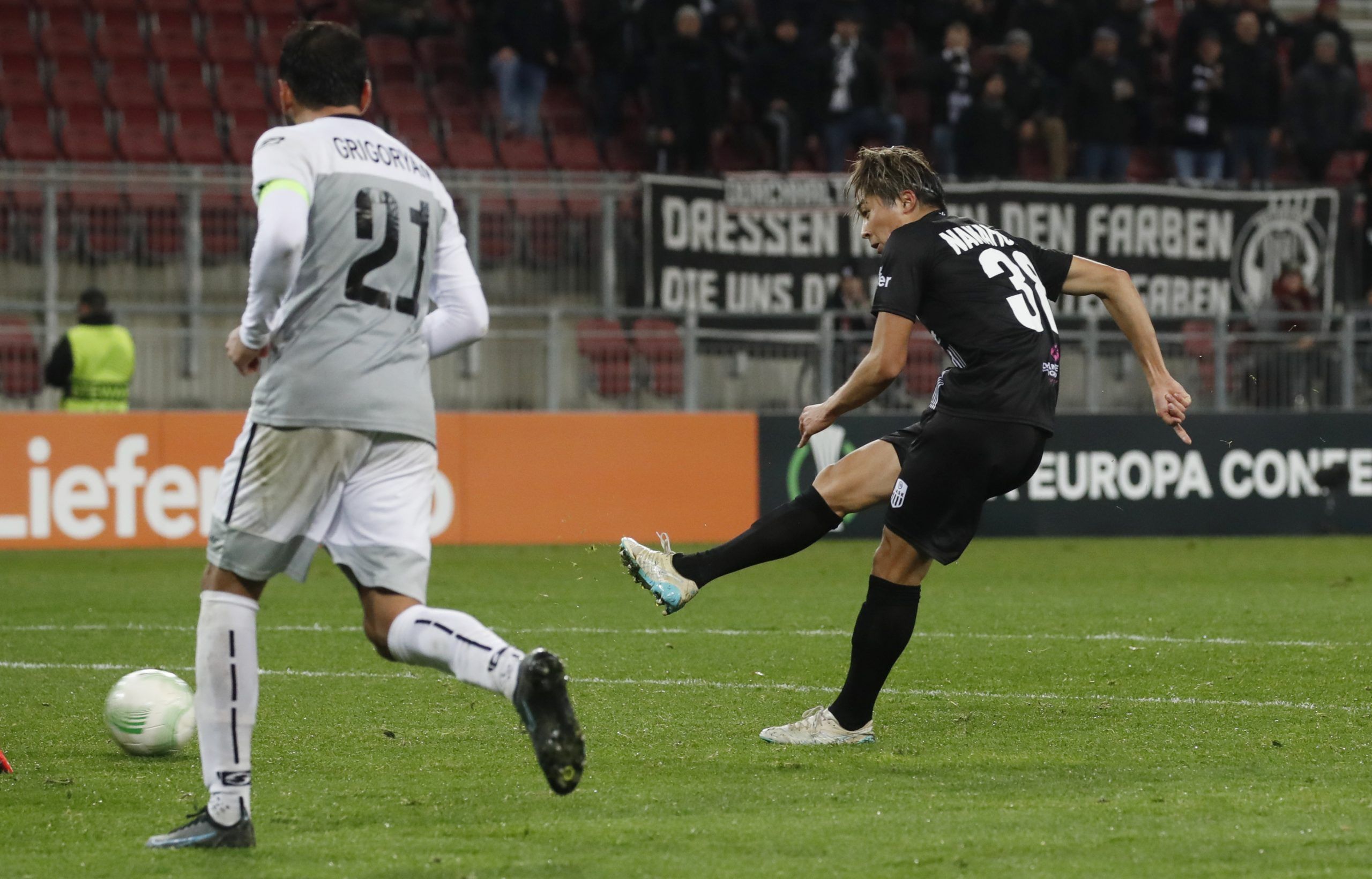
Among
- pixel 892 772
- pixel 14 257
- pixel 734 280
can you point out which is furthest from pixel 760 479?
pixel 892 772

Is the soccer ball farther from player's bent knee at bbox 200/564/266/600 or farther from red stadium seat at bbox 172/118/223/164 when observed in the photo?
red stadium seat at bbox 172/118/223/164

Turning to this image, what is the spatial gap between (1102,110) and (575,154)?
5208 millimetres

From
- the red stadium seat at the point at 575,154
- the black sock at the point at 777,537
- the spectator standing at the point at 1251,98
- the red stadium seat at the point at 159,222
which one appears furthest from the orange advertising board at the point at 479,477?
the black sock at the point at 777,537

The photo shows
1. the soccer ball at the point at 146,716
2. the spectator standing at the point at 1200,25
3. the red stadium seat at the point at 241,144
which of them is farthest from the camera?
the spectator standing at the point at 1200,25

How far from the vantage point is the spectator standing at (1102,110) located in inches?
748

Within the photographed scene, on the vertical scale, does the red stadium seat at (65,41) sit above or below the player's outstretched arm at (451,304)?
above

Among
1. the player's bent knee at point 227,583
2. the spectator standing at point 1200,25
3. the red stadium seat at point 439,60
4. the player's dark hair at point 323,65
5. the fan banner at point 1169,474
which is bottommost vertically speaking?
the fan banner at point 1169,474

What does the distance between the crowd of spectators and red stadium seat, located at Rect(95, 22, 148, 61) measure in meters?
2.76

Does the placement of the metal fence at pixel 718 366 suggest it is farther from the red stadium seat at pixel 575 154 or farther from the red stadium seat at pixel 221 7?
the red stadium seat at pixel 221 7

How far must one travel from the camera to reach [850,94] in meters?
18.4

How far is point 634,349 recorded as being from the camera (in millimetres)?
15922

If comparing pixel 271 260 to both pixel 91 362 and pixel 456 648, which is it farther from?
pixel 91 362

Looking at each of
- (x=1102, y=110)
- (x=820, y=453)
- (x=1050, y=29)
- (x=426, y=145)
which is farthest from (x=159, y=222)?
(x=1050, y=29)

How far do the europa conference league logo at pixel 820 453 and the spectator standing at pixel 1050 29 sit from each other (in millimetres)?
6038
